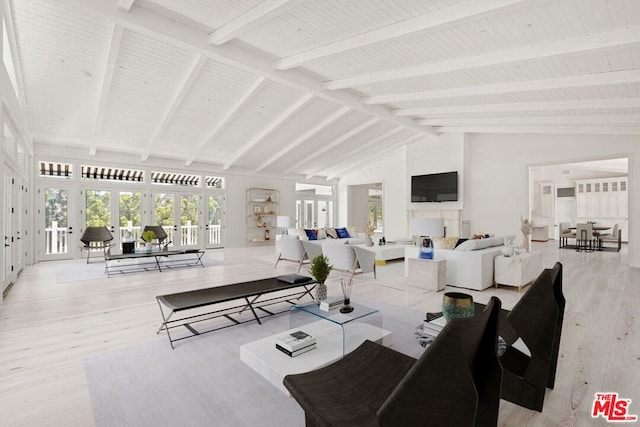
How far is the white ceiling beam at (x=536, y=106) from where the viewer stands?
5107 mm

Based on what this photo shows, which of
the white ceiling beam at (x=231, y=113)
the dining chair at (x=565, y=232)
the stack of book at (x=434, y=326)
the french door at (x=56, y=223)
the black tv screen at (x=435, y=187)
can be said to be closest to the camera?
the stack of book at (x=434, y=326)

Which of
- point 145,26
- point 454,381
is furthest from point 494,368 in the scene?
point 145,26

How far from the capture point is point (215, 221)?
1118cm

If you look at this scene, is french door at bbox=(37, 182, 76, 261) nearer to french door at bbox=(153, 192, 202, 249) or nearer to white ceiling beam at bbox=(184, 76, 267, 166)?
french door at bbox=(153, 192, 202, 249)

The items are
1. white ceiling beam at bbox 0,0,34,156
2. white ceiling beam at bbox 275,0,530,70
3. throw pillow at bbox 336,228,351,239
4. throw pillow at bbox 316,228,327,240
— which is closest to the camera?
white ceiling beam at bbox 275,0,530,70

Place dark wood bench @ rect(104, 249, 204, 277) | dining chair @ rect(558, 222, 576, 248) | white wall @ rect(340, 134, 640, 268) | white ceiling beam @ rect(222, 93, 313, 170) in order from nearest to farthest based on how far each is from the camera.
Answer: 1. dark wood bench @ rect(104, 249, 204, 277)
2. white ceiling beam @ rect(222, 93, 313, 170)
3. white wall @ rect(340, 134, 640, 268)
4. dining chair @ rect(558, 222, 576, 248)

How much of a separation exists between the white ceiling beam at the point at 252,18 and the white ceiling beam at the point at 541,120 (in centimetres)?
592

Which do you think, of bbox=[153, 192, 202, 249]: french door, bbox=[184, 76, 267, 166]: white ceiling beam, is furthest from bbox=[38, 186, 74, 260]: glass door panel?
bbox=[184, 76, 267, 166]: white ceiling beam

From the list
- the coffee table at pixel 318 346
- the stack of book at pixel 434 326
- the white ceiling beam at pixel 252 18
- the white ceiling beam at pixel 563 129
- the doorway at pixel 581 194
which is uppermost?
the white ceiling beam at pixel 252 18

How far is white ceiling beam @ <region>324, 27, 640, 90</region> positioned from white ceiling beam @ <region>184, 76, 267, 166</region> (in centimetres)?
201

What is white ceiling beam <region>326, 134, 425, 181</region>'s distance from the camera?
10.9 metres

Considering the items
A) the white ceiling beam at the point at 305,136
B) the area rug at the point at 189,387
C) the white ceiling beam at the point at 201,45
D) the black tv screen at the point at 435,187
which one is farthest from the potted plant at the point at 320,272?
the black tv screen at the point at 435,187

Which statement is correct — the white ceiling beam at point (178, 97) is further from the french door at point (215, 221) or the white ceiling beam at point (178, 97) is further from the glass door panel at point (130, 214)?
the french door at point (215, 221)

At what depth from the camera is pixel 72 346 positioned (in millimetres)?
2984
